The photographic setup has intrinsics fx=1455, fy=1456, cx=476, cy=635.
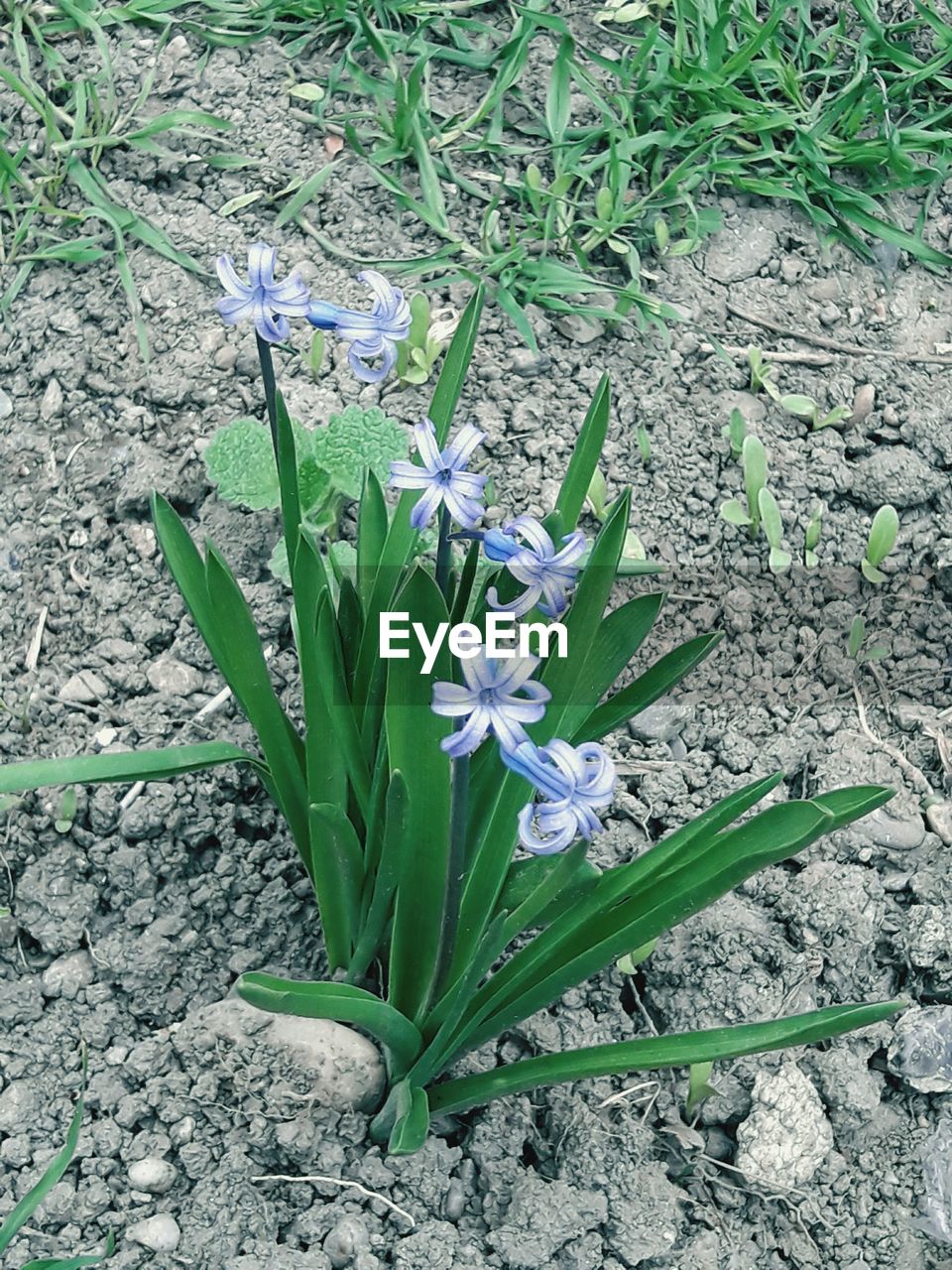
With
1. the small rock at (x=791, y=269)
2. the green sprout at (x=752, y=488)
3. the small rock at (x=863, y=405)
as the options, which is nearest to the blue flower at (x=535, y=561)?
the green sprout at (x=752, y=488)

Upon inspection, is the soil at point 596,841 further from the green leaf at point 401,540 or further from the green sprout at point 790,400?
the green leaf at point 401,540

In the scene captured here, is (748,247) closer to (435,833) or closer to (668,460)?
(668,460)

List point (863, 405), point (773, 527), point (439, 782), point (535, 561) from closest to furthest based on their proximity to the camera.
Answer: point (535, 561) → point (439, 782) → point (773, 527) → point (863, 405)

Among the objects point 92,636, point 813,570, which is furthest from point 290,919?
point 813,570

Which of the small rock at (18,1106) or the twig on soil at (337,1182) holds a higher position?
the twig on soil at (337,1182)

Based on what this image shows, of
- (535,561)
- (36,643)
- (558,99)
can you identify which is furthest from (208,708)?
(558,99)

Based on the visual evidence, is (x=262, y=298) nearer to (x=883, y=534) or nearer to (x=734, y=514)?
(x=734, y=514)

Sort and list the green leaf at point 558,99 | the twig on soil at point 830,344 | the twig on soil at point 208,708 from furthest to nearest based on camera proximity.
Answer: the green leaf at point 558,99, the twig on soil at point 830,344, the twig on soil at point 208,708
